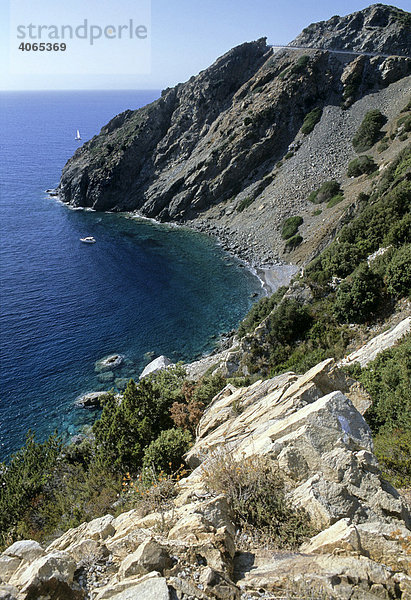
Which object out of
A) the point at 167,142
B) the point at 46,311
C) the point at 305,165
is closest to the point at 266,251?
the point at 305,165

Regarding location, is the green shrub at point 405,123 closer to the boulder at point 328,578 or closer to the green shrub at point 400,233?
the green shrub at point 400,233

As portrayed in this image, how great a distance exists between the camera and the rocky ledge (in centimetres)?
641

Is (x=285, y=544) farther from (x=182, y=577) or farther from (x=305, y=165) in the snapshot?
(x=305, y=165)

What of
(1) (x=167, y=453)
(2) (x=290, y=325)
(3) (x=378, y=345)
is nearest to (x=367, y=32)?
(2) (x=290, y=325)

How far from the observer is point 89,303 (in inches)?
2133

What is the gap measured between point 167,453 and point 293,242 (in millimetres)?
52857

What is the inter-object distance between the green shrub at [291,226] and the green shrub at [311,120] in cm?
2552

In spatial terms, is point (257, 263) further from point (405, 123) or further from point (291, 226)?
point (405, 123)

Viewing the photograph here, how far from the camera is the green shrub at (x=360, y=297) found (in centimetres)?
2667

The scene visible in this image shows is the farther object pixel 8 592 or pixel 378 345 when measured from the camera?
pixel 378 345

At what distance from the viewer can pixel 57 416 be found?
1407 inches

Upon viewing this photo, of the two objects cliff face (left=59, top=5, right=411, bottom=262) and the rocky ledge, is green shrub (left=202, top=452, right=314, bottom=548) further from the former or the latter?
cliff face (left=59, top=5, right=411, bottom=262)

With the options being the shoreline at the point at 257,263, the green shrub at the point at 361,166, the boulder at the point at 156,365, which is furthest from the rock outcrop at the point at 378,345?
the green shrub at the point at 361,166

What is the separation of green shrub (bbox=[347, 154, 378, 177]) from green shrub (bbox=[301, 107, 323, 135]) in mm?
15905
